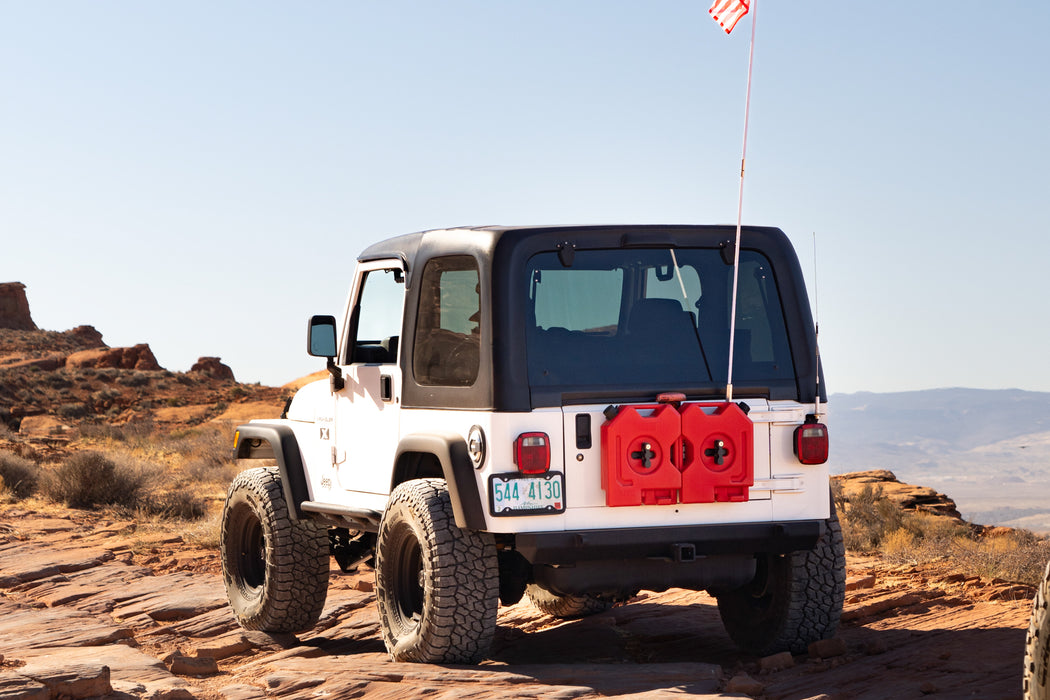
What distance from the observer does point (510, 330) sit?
20.4ft

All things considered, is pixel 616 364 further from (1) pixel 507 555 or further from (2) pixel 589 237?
(1) pixel 507 555

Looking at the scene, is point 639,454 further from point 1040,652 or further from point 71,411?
point 71,411

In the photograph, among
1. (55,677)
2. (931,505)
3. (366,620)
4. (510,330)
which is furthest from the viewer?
(931,505)

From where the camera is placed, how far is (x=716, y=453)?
6320mm

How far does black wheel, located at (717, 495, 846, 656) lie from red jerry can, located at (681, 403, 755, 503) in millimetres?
803

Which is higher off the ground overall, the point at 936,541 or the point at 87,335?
the point at 87,335

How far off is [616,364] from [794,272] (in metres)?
1.16

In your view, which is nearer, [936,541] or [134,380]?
[936,541]

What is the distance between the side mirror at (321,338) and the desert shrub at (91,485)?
1169 centimetres

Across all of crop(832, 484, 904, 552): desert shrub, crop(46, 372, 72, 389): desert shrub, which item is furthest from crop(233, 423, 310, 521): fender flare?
crop(46, 372, 72, 389): desert shrub

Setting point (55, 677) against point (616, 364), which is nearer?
point (55, 677)

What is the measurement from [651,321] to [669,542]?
1.15 metres

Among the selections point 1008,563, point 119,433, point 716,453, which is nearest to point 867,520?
point 1008,563

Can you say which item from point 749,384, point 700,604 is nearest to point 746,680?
point 749,384
